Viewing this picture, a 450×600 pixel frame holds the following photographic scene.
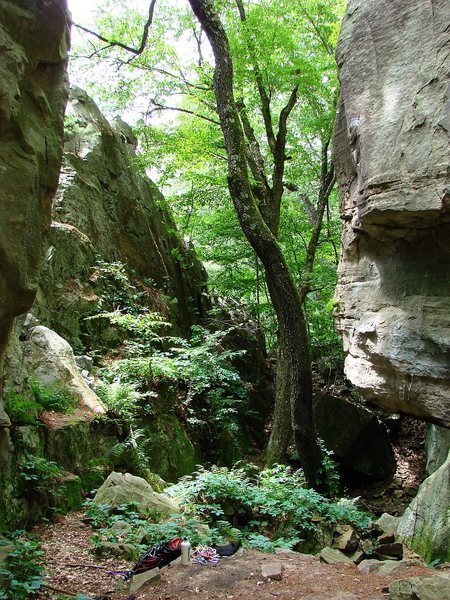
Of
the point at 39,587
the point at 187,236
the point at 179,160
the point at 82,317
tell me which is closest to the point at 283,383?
the point at 82,317

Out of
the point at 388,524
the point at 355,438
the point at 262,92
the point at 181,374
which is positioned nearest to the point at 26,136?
the point at 181,374

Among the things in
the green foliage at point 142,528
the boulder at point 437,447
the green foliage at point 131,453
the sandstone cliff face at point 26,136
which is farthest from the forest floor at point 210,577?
the boulder at point 437,447

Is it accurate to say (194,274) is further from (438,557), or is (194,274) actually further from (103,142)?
(438,557)

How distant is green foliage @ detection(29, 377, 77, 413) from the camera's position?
669 cm

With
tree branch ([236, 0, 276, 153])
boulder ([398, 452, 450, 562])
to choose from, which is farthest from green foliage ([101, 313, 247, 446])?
tree branch ([236, 0, 276, 153])

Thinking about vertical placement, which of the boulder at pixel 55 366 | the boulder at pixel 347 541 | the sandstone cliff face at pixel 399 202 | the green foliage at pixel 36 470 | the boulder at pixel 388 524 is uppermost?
the sandstone cliff face at pixel 399 202

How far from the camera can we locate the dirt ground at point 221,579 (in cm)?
384

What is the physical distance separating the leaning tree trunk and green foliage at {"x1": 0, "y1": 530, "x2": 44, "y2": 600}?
5.18 m

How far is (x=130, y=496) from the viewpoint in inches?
228

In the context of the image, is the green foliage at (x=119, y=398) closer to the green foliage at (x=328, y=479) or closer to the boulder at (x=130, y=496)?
the boulder at (x=130, y=496)

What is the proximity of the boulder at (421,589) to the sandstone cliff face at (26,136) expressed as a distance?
3.62m

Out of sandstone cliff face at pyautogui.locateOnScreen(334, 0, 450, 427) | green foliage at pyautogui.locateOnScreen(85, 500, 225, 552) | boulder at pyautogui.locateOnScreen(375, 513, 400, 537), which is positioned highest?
sandstone cliff face at pyautogui.locateOnScreen(334, 0, 450, 427)

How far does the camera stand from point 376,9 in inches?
229

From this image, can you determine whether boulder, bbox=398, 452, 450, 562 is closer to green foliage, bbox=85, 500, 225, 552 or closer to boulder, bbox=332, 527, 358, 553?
boulder, bbox=332, 527, 358, 553
